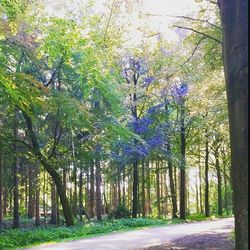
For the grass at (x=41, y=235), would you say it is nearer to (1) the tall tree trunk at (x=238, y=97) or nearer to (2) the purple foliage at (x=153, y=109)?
(2) the purple foliage at (x=153, y=109)

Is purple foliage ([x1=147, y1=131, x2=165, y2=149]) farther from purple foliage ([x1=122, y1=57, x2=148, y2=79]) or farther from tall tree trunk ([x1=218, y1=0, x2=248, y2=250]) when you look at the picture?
tall tree trunk ([x1=218, y1=0, x2=248, y2=250])

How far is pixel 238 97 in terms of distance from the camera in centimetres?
374

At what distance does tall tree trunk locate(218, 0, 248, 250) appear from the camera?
3.70 meters

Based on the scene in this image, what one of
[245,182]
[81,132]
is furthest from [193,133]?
[245,182]

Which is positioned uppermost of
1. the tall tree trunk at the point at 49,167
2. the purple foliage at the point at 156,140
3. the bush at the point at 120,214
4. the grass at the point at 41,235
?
the purple foliage at the point at 156,140

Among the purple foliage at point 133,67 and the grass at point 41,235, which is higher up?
the purple foliage at point 133,67

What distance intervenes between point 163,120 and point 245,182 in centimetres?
2518

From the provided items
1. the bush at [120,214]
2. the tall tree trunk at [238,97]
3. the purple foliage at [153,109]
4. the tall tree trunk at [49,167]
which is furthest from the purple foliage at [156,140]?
the tall tree trunk at [238,97]

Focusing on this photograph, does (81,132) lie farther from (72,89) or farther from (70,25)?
(70,25)

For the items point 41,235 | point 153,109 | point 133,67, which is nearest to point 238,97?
point 41,235

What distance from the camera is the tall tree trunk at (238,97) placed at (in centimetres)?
370

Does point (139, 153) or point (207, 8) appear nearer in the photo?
point (207, 8)

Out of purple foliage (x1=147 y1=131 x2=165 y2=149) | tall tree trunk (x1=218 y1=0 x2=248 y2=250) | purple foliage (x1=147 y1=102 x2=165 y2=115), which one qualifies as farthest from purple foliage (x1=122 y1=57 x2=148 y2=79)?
tall tree trunk (x1=218 y1=0 x2=248 y2=250)

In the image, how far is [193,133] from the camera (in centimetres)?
3319
